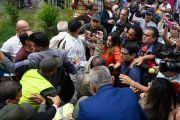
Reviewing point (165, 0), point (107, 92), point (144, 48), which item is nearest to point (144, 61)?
point (144, 48)

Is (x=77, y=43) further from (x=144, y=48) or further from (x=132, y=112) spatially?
(x=132, y=112)

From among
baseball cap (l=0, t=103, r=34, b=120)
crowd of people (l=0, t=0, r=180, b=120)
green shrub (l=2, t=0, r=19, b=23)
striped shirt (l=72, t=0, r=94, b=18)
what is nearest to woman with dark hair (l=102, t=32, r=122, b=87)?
crowd of people (l=0, t=0, r=180, b=120)

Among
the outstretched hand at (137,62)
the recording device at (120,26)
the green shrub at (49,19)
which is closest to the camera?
the outstretched hand at (137,62)

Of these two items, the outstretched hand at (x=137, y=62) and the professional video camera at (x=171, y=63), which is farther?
the outstretched hand at (x=137, y=62)

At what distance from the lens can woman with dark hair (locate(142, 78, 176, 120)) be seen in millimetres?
2158

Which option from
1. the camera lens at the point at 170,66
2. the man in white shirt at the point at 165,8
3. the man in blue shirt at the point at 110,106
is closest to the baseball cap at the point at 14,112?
the man in blue shirt at the point at 110,106

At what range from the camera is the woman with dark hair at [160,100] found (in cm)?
216

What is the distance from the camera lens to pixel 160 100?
2162 millimetres

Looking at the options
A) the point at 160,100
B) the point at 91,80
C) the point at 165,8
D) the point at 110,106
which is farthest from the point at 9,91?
the point at 165,8

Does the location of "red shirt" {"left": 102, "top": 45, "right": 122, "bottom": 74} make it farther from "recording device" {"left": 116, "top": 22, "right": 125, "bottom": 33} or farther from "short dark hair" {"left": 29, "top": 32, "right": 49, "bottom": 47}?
"short dark hair" {"left": 29, "top": 32, "right": 49, "bottom": 47}

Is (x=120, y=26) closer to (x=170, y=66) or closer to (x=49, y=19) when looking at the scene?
(x=170, y=66)

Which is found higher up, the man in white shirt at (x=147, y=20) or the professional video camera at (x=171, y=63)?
the man in white shirt at (x=147, y=20)

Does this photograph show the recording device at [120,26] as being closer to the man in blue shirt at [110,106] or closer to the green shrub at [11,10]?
the man in blue shirt at [110,106]

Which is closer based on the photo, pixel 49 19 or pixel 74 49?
pixel 74 49
